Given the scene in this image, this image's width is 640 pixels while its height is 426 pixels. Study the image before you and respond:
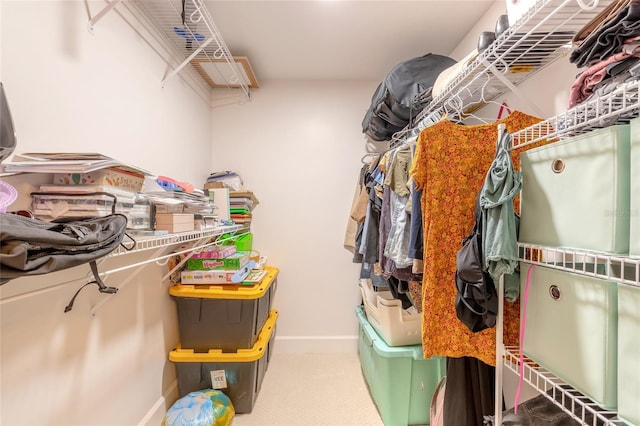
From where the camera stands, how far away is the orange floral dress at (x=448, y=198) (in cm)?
107

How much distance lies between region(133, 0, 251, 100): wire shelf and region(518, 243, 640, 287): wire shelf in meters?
1.65

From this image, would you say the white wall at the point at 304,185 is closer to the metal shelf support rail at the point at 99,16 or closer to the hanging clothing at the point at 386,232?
the hanging clothing at the point at 386,232

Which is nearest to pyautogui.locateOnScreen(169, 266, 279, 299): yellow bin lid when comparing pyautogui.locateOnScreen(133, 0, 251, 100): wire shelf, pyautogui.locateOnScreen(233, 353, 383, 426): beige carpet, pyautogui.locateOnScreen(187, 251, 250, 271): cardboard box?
pyautogui.locateOnScreen(187, 251, 250, 271): cardboard box

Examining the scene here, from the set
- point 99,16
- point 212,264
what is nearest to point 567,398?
point 212,264

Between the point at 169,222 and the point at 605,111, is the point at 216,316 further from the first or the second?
the point at 605,111

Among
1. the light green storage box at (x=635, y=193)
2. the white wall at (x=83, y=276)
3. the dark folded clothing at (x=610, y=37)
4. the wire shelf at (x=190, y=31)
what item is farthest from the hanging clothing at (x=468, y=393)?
the wire shelf at (x=190, y=31)

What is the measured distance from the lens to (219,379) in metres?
1.75

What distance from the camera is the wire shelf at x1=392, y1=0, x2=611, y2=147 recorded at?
884 millimetres

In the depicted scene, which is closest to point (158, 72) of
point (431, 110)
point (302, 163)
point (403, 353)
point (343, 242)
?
point (302, 163)

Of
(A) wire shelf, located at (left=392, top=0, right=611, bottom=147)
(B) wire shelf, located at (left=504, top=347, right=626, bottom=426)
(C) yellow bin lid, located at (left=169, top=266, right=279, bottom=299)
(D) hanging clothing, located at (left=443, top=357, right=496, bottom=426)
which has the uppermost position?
(A) wire shelf, located at (left=392, top=0, right=611, bottom=147)

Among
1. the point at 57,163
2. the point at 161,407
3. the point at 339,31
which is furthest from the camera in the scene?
the point at 339,31

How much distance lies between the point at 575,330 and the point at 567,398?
342 millimetres

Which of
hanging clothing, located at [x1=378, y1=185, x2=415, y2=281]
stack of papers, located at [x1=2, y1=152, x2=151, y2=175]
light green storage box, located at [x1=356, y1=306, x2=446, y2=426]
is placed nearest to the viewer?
stack of papers, located at [x1=2, y1=152, x2=151, y2=175]

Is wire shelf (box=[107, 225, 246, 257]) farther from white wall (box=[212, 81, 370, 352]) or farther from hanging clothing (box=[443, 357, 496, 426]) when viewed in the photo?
hanging clothing (box=[443, 357, 496, 426])
